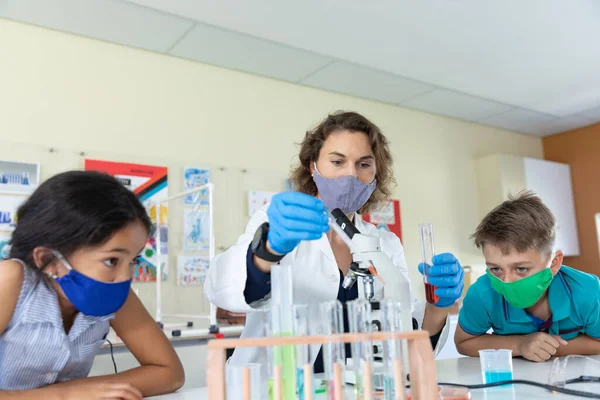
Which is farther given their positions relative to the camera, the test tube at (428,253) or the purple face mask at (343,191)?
the purple face mask at (343,191)

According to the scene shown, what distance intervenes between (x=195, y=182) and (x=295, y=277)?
1.93 m

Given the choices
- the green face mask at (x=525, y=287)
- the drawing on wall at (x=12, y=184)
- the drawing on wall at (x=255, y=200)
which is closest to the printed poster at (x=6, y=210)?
the drawing on wall at (x=12, y=184)

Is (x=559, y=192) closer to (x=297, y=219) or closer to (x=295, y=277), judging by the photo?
(x=295, y=277)

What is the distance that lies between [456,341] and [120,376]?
103cm

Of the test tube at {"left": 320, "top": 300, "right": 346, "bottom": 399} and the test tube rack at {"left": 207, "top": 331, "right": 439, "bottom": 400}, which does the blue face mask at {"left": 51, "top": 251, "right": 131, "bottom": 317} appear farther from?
the test tube at {"left": 320, "top": 300, "right": 346, "bottom": 399}

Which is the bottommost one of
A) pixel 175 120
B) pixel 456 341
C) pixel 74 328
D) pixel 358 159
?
pixel 456 341

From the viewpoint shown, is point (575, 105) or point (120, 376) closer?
point (120, 376)

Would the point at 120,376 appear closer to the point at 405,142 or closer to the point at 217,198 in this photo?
the point at 217,198

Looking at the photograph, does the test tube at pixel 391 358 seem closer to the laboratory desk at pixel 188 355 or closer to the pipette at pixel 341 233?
the pipette at pixel 341 233

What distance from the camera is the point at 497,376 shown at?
1044 mm

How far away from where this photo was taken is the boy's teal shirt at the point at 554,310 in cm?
146

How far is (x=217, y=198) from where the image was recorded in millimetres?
3262

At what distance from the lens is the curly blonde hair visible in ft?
5.07

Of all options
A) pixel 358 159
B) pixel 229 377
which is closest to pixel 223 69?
pixel 358 159
